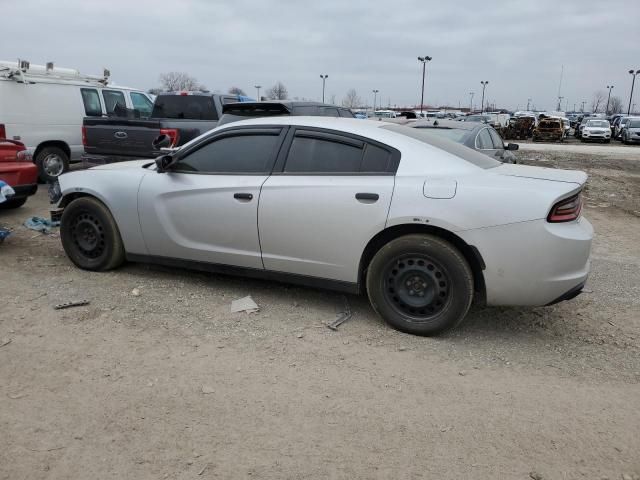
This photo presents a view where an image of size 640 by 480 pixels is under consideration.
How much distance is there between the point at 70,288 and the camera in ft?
15.8

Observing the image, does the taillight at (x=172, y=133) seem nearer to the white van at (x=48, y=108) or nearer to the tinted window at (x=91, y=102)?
the white van at (x=48, y=108)

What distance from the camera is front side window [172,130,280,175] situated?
177 inches

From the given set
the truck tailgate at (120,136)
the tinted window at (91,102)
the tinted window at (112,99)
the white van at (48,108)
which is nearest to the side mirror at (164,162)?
the truck tailgate at (120,136)

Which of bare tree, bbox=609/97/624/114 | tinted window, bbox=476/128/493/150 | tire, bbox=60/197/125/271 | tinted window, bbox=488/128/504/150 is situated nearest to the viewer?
tire, bbox=60/197/125/271

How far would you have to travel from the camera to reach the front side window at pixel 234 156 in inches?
177

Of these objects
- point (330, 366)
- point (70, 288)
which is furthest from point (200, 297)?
point (330, 366)

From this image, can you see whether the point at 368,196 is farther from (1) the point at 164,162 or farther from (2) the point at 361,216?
(1) the point at 164,162

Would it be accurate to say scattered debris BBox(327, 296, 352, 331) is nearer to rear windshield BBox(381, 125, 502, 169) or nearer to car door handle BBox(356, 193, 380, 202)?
car door handle BBox(356, 193, 380, 202)

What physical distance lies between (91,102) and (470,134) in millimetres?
7804

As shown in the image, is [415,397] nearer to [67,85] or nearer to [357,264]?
[357,264]

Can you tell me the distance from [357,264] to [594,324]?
1.99 meters

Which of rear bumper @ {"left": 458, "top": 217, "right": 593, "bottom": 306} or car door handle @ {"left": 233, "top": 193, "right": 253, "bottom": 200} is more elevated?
car door handle @ {"left": 233, "top": 193, "right": 253, "bottom": 200}

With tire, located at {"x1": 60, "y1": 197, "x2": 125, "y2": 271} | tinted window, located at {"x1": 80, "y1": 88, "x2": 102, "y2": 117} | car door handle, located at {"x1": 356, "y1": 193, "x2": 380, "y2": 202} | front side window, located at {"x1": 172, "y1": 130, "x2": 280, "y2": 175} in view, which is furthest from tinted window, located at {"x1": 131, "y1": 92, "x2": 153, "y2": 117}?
car door handle, located at {"x1": 356, "y1": 193, "x2": 380, "y2": 202}

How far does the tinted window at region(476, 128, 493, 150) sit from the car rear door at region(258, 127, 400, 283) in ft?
14.0
